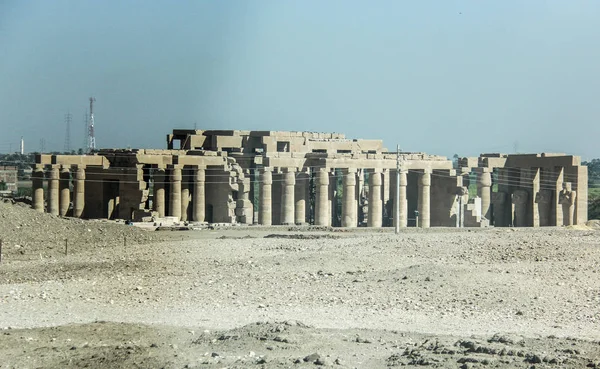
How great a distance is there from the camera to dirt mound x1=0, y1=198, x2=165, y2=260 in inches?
1380

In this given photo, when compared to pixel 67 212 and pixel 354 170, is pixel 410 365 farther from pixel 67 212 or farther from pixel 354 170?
pixel 67 212

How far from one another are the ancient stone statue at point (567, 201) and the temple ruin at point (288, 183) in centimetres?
6

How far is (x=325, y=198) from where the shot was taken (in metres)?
54.2

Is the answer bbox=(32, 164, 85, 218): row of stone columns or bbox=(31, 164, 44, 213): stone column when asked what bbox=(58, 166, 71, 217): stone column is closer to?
bbox=(32, 164, 85, 218): row of stone columns

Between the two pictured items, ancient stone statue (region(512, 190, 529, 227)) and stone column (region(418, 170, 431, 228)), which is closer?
stone column (region(418, 170, 431, 228))

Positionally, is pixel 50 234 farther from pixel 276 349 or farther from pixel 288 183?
pixel 276 349

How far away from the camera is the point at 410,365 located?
1647 centimetres

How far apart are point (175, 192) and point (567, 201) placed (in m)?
21.9

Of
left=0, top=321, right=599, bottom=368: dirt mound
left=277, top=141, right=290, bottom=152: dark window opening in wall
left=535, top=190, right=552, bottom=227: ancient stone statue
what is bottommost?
left=0, top=321, right=599, bottom=368: dirt mound

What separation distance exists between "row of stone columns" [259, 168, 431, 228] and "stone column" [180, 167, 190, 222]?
158 inches

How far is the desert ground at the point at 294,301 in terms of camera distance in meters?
17.5

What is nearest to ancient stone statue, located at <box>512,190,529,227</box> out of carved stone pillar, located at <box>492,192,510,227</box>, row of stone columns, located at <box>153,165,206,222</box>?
carved stone pillar, located at <box>492,192,510,227</box>

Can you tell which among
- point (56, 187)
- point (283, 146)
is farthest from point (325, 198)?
point (56, 187)

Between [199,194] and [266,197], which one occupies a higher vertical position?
[199,194]
